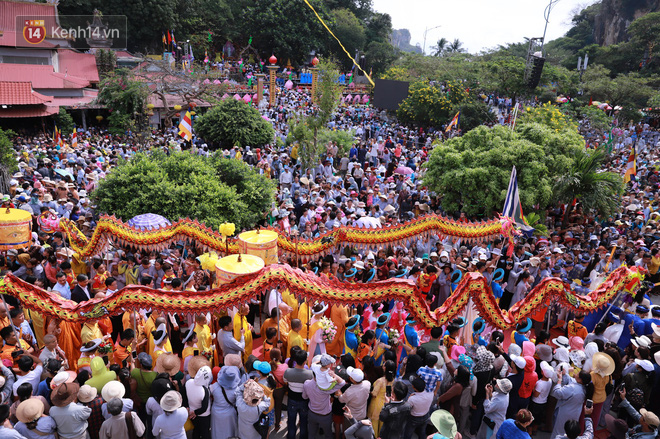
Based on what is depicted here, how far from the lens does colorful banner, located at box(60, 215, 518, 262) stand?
802 cm

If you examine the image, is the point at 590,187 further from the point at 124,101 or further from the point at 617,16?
the point at 617,16

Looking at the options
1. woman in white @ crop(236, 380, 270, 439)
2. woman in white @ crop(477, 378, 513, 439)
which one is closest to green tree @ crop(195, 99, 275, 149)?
woman in white @ crop(236, 380, 270, 439)

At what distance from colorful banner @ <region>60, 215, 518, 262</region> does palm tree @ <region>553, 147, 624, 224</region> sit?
400cm

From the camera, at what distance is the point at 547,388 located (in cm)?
505

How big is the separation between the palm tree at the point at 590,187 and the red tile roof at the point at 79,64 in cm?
2680

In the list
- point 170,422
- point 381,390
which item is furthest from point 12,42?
point 381,390

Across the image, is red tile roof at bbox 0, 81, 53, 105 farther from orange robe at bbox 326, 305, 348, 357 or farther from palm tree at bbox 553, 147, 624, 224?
palm tree at bbox 553, 147, 624, 224

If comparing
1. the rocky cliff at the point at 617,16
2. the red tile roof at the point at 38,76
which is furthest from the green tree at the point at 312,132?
the rocky cliff at the point at 617,16

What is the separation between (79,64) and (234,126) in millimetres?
14732

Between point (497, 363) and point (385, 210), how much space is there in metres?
6.80

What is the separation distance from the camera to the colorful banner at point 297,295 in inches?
218

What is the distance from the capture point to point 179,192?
943cm

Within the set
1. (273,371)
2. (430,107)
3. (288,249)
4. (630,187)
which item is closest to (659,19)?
(430,107)

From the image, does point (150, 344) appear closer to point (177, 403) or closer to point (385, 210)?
point (177, 403)
